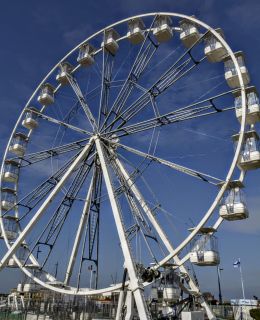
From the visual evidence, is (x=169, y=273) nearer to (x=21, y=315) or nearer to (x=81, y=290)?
(x=81, y=290)

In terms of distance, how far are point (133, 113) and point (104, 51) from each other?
4.76m

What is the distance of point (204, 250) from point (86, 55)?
1367cm

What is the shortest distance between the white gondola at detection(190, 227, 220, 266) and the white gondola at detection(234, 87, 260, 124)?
5054 millimetres

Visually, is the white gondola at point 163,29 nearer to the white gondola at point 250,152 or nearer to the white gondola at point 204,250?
the white gondola at point 250,152

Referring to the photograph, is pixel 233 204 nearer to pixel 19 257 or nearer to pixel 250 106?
pixel 250 106

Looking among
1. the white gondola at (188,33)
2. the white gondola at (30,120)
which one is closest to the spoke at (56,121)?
the white gondola at (30,120)

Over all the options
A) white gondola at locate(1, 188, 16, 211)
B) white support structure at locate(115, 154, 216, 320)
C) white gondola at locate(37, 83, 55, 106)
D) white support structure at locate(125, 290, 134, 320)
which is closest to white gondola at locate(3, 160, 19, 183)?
white gondola at locate(1, 188, 16, 211)

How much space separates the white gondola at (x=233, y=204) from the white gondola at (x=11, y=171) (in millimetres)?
12945

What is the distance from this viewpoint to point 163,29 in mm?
20500

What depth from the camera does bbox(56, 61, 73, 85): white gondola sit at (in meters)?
24.2

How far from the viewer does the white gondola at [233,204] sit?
1533cm

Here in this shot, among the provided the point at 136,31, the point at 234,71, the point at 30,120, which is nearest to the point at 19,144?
the point at 30,120

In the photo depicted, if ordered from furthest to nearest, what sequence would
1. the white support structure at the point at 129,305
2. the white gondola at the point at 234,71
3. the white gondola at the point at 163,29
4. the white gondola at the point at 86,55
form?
the white gondola at the point at 86,55 → the white gondola at the point at 163,29 → the white gondola at the point at 234,71 → the white support structure at the point at 129,305

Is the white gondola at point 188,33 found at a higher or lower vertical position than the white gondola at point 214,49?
higher
